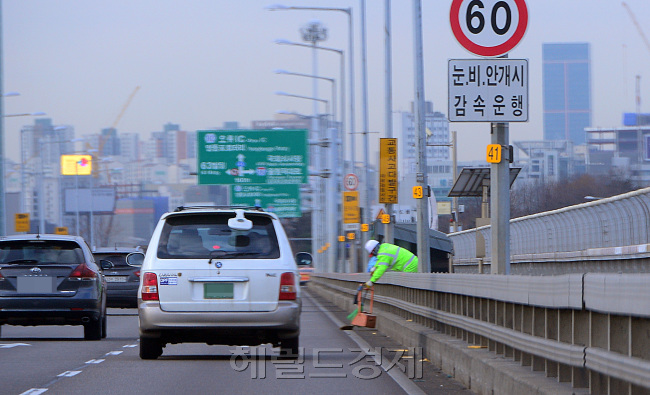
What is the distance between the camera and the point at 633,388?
5.96m

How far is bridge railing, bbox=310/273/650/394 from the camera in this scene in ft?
19.0

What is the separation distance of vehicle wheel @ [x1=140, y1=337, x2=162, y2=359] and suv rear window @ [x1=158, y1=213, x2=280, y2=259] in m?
1.24

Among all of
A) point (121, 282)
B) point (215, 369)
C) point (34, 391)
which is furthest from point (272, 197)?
point (34, 391)

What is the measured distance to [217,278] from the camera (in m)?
12.9

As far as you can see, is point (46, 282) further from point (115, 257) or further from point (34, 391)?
point (115, 257)

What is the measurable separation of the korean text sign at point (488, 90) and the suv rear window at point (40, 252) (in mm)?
8786

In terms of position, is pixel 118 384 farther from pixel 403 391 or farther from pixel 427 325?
pixel 427 325

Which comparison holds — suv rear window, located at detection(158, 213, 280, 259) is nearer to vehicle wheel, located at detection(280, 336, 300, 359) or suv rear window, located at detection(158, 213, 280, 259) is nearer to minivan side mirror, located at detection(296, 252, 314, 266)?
vehicle wheel, located at detection(280, 336, 300, 359)

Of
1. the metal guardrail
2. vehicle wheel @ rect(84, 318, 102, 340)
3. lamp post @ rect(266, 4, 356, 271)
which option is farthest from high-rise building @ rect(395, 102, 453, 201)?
vehicle wheel @ rect(84, 318, 102, 340)

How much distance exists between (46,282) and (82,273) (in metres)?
0.53

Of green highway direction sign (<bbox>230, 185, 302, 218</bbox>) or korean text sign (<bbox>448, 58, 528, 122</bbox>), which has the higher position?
korean text sign (<bbox>448, 58, 528, 122</bbox>)

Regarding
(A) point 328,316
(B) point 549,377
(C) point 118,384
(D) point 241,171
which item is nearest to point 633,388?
(B) point 549,377

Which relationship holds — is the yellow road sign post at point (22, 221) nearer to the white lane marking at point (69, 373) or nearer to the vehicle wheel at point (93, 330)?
the vehicle wheel at point (93, 330)

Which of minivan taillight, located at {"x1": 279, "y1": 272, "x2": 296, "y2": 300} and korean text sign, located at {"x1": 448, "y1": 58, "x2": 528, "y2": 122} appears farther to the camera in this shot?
minivan taillight, located at {"x1": 279, "y1": 272, "x2": 296, "y2": 300}
